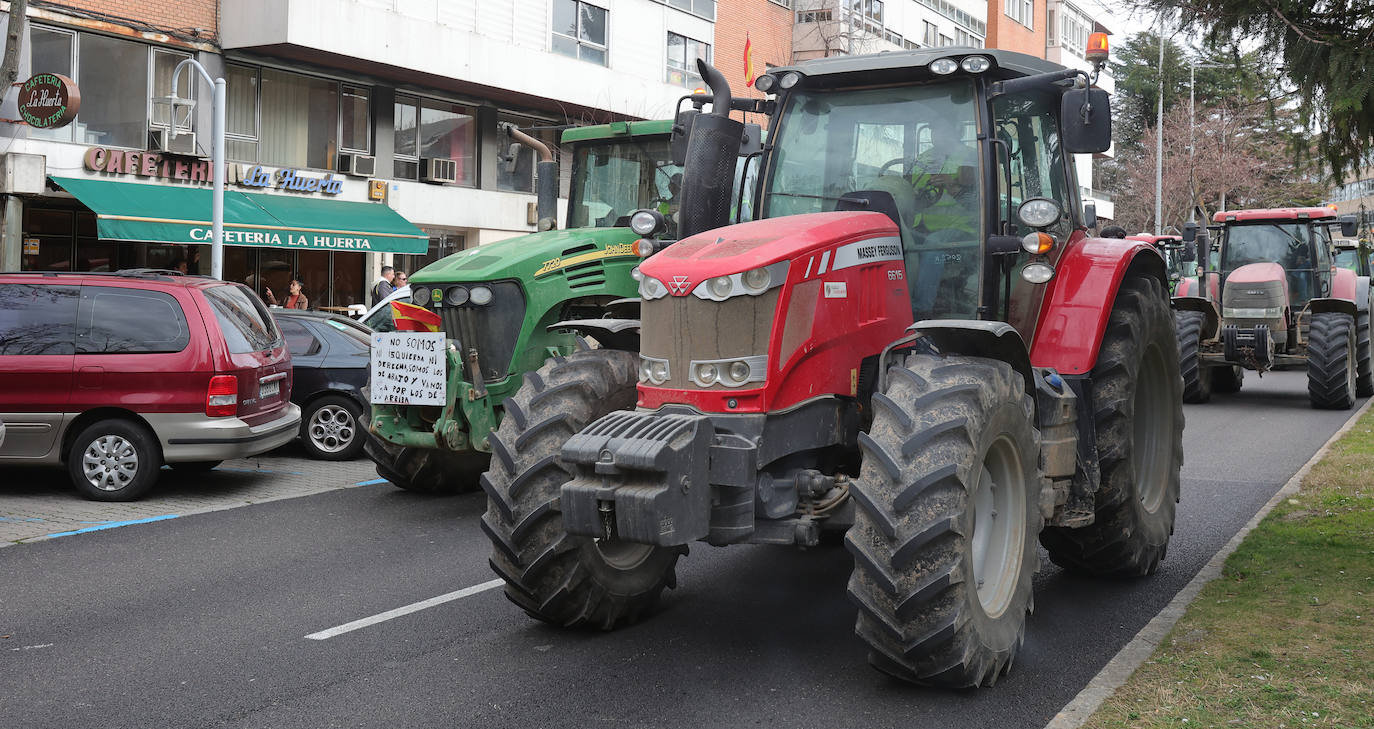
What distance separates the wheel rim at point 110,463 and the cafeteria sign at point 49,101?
10579mm

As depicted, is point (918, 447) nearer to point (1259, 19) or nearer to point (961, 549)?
point (961, 549)

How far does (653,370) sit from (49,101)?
17.0 metres

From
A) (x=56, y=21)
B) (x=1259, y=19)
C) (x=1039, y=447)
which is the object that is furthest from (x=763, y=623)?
(x=56, y=21)

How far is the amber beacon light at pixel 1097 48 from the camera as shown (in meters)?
6.19

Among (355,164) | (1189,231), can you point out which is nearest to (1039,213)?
(1189,231)

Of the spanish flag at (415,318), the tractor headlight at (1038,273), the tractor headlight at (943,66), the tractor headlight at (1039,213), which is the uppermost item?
the tractor headlight at (943,66)

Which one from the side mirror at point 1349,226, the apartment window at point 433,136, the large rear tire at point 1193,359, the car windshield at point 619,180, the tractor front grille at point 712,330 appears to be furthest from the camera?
the apartment window at point 433,136

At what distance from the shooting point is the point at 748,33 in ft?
115

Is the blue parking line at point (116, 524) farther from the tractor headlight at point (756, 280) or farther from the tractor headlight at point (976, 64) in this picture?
the tractor headlight at point (976, 64)

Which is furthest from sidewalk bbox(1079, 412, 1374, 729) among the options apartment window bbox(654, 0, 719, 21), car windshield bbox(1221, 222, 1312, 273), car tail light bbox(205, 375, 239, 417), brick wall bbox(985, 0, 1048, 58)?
brick wall bbox(985, 0, 1048, 58)

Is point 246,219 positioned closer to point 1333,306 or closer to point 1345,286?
point 1333,306

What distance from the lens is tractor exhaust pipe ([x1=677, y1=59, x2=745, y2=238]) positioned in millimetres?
6273

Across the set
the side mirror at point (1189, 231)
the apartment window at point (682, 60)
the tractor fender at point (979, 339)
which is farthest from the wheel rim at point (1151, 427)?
the apartment window at point (682, 60)

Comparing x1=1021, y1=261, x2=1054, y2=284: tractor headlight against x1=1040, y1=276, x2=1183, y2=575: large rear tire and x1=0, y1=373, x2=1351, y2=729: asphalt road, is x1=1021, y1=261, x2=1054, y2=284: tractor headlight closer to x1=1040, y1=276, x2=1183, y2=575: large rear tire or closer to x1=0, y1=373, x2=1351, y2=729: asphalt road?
x1=1040, y1=276, x2=1183, y2=575: large rear tire
